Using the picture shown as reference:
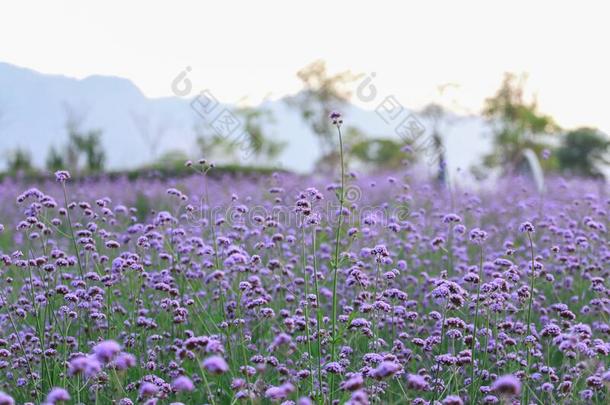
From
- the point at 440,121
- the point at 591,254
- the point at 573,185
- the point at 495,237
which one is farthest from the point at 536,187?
the point at 440,121

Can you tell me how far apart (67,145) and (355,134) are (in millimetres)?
Answer: 32261

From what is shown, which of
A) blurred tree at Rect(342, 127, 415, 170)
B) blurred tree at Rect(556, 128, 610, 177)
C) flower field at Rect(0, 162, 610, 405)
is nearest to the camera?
flower field at Rect(0, 162, 610, 405)

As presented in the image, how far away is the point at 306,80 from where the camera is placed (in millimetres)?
58594

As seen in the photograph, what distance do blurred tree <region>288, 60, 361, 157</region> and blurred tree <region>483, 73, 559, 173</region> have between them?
477 inches

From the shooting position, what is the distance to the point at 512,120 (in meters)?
52.6

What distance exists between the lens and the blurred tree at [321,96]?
57031 mm

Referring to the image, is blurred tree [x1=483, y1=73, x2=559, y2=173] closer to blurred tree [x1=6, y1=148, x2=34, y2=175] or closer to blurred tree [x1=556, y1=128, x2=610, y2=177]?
blurred tree [x1=556, y1=128, x2=610, y2=177]

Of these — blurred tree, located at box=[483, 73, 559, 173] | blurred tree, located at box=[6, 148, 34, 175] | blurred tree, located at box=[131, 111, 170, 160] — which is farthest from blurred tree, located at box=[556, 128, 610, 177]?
blurred tree, located at box=[6, 148, 34, 175]

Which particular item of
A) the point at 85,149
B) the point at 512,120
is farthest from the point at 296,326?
the point at 512,120

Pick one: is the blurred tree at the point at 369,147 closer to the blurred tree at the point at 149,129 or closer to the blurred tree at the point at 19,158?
the blurred tree at the point at 149,129

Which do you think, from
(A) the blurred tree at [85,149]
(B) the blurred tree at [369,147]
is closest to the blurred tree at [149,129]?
(A) the blurred tree at [85,149]

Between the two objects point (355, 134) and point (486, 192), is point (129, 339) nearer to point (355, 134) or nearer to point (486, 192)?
point (486, 192)

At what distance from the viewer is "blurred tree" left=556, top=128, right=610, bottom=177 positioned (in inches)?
1743

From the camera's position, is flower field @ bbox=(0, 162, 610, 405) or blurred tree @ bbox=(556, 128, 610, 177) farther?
blurred tree @ bbox=(556, 128, 610, 177)
